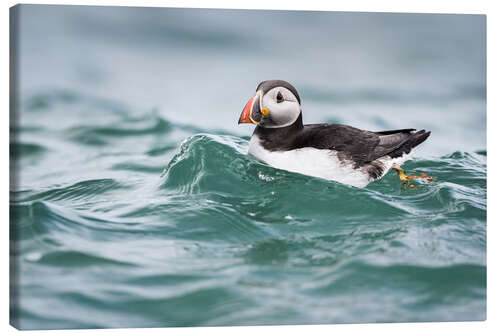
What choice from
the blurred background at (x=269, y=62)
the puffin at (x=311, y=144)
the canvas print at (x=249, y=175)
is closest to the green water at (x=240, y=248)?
the canvas print at (x=249, y=175)

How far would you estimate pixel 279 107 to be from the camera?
635 cm

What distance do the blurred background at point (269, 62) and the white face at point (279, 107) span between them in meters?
0.74

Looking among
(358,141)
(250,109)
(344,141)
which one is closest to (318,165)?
(344,141)

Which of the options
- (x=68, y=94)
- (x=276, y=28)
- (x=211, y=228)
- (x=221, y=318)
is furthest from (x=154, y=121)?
(x=221, y=318)

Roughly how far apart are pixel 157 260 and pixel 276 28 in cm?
298

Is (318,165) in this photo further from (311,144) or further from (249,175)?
(249,175)

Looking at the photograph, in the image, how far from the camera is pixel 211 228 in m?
5.52

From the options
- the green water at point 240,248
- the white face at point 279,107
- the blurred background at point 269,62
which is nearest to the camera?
the green water at point 240,248

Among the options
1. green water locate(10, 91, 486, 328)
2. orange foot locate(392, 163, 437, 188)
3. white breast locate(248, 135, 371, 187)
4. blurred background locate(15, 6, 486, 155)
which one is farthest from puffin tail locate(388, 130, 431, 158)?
blurred background locate(15, 6, 486, 155)

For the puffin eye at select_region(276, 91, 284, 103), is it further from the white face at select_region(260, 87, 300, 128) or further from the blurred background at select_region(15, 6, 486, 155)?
the blurred background at select_region(15, 6, 486, 155)

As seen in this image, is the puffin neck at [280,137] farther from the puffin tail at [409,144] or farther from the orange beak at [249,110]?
the puffin tail at [409,144]

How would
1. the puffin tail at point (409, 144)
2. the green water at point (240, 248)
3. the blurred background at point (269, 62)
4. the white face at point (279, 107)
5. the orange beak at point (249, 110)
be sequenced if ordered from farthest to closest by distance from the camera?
the puffin tail at point (409, 144) < the blurred background at point (269, 62) < the white face at point (279, 107) < the orange beak at point (249, 110) < the green water at point (240, 248)

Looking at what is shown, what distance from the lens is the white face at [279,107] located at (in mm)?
6266

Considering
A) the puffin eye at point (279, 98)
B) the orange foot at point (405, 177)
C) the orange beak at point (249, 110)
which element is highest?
the puffin eye at point (279, 98)
